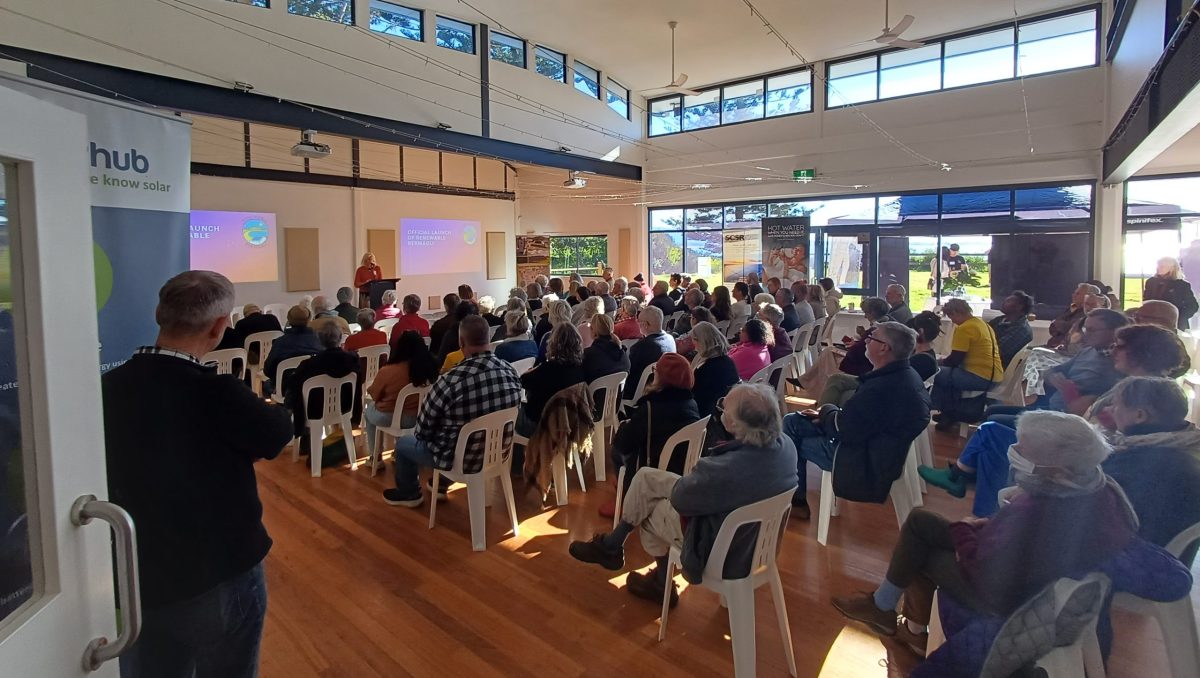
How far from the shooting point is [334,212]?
1059 cm

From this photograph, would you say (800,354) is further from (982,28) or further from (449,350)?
(982,28)

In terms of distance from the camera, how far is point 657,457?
3.04 meters

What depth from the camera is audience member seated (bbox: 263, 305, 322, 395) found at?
475 centimetres

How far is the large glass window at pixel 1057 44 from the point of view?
8211mm

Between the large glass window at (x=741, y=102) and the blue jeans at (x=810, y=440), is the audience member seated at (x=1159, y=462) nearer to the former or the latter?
the blue jeans at (x=810, y=440)

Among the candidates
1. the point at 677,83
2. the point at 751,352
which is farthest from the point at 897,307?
the point at 677,83

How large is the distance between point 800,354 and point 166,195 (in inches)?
230

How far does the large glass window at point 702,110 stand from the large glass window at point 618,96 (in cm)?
122

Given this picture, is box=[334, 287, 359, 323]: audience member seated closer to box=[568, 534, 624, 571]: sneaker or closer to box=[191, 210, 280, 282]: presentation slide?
box=[191, 210, 280, 282]: presentation slide

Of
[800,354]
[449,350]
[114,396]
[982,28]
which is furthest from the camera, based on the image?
[982,28]

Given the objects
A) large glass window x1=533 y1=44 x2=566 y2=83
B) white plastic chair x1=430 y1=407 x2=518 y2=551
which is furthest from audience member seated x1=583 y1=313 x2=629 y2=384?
large glass window x1=533 y1=44 x2=566 y2=83

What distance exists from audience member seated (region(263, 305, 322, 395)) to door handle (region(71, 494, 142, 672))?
4.00 meters

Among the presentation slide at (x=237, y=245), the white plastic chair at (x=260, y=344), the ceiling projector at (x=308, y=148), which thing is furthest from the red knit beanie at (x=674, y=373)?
the presentation slide at (x=237, y=245)

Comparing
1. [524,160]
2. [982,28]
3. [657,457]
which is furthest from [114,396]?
[982,28]
